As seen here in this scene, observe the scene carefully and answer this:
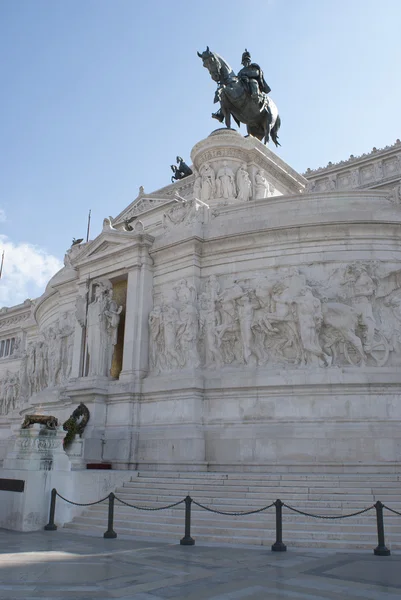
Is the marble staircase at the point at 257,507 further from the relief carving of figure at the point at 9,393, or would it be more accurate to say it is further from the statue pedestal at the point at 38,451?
the relief carving of figure at the point at 9,393

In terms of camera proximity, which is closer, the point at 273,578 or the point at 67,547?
the point at 273,578

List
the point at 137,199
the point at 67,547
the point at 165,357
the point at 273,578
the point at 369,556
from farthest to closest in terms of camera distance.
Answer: the point at 137,199
the point at 165,357
the point at 67,547
the point at 369,556
the point at 273,578

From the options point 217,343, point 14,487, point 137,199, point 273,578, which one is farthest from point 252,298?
point 137,199

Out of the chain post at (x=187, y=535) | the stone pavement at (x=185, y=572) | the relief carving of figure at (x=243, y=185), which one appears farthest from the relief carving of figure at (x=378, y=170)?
the stone pavement at (x=185, y=572)

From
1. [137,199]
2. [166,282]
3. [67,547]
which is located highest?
[137,199]

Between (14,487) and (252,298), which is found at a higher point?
(252,298)

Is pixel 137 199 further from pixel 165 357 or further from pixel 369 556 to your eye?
pixel 369 556

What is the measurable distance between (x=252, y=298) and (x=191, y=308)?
2.32 metres

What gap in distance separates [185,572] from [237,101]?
29414 mm

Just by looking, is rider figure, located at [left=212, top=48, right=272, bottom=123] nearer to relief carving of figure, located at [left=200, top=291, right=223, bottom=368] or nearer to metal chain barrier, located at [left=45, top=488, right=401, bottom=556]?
relief carving of figure, located at [left=200, top=291, right=223, bottom=368]

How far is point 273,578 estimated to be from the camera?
351 inches

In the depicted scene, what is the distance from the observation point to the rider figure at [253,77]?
3353cm

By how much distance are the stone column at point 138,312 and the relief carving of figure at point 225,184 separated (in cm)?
750

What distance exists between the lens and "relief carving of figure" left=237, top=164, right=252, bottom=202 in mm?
29125
